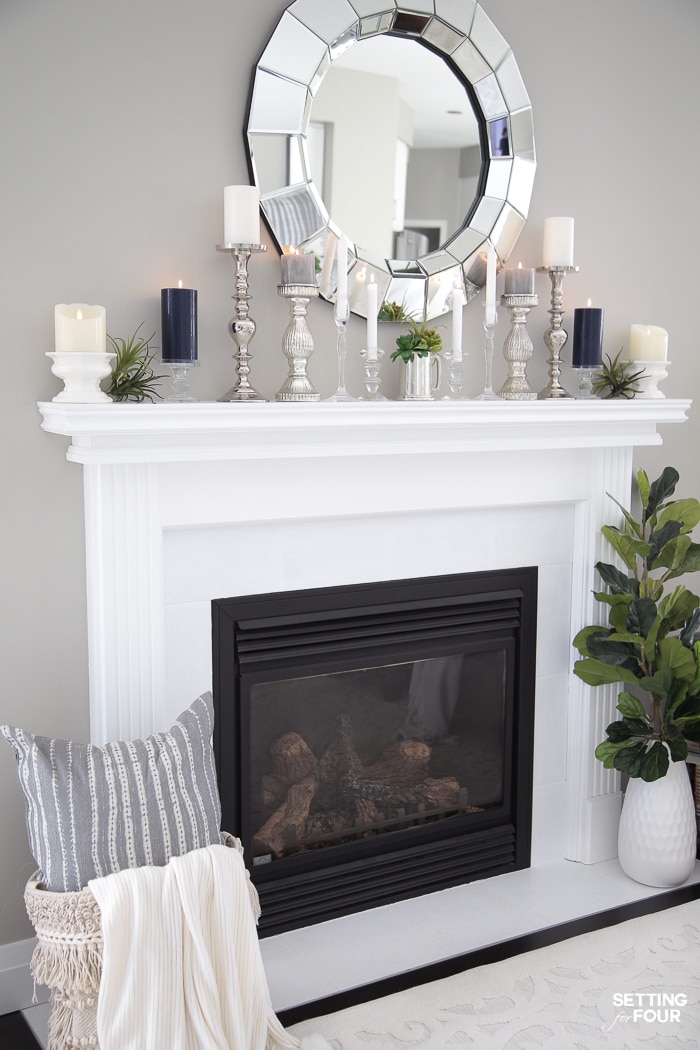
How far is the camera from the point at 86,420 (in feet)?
6.56

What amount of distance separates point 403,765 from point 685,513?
103 cm

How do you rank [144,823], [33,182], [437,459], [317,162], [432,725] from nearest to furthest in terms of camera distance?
[144,823] → [33,182] → [317,162] → [437,459] → [432,725]

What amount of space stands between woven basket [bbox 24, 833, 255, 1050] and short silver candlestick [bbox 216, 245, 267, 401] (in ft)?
3.52

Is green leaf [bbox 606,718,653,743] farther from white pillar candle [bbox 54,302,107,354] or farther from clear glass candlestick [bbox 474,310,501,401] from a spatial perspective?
white pillar candle [bbox 54,302,107,354]

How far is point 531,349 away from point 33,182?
1289 millimetres

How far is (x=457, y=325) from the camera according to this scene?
247 centimetres

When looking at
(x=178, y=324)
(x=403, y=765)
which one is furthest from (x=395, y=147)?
(x=403, y=765)

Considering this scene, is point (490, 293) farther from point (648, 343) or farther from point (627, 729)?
point (627, 729)

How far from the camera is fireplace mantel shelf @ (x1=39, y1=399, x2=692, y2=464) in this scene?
6.82 ft

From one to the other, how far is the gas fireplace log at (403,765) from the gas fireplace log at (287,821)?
0.60ft

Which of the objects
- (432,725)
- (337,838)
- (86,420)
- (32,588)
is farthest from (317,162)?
(337,838)

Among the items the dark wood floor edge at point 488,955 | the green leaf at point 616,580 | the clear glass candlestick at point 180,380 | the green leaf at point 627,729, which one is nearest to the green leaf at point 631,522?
the green leaf at point 616,580

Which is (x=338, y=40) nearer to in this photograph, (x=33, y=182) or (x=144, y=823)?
(x=33, y=182)

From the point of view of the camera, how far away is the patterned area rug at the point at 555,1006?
2.17m
